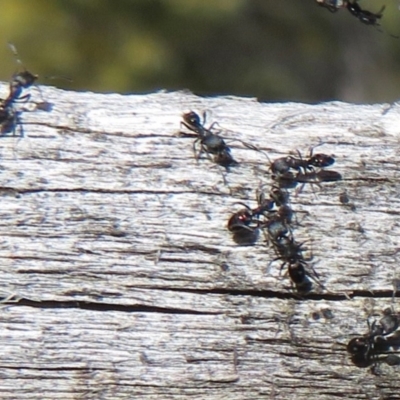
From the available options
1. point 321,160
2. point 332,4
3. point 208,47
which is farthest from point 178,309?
point 208,47

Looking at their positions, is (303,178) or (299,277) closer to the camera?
(299,277)

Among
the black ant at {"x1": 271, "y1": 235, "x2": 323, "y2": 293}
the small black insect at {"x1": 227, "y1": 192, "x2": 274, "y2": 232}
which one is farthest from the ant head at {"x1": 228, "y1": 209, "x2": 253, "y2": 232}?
the black ant at {"x1": 271, "y1": 235, "x2": 323, "y2": 293}

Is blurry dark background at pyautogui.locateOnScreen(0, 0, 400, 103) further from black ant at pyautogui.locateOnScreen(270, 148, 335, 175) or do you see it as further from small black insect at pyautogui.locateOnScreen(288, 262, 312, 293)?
small black insect at pyautogui.locateOnScreen(288, 262, 312, 293)

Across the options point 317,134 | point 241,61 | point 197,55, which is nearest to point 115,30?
point 197,55

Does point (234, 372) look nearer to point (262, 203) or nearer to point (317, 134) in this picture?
point (262, 203)

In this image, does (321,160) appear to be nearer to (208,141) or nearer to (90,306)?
(208,141)
